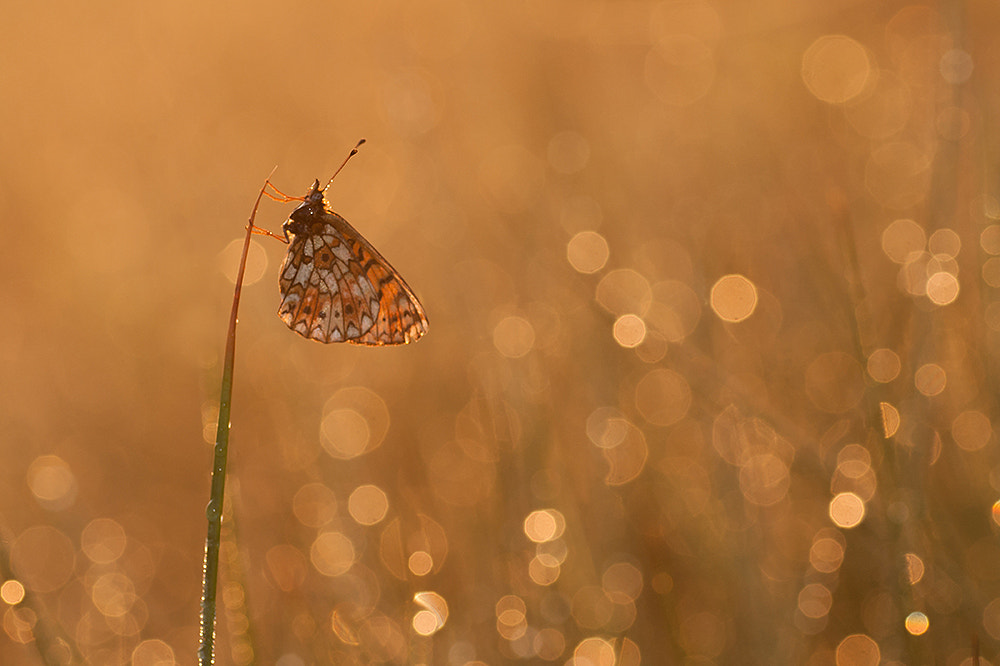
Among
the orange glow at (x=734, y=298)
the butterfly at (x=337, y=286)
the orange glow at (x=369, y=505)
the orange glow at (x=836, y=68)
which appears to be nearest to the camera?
the butterfly at (x=337, y=286)

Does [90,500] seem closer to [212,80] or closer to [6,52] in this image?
[212,80]

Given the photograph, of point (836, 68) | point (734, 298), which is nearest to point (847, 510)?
point (734, 298)

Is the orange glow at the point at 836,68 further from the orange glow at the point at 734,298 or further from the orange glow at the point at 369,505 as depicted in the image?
the orange glow at the point at 369,505

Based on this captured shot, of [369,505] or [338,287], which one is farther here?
[369,505]

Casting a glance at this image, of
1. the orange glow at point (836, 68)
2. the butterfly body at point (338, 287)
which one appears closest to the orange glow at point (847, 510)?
the butterfly body at point (338, 287)

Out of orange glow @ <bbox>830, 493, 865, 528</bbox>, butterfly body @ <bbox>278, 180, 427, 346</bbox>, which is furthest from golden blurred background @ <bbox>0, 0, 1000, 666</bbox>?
butterfly body @ <bbox>278, 180, 427, 346</bbox>

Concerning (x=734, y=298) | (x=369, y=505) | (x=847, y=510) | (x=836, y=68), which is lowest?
(x=369, y=505)

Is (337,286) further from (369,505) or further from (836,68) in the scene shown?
(836,68)

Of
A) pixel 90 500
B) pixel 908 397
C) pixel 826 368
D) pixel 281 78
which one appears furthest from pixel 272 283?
pixel 908 397

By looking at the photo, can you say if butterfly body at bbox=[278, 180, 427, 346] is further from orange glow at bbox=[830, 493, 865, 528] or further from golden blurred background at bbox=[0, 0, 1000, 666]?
orange glow at bbox=[830, 493, 865, 528]
